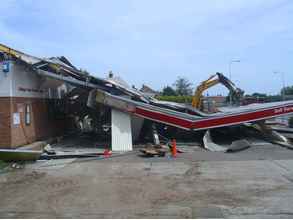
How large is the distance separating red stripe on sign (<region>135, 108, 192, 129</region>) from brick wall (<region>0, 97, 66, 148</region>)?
5026 mm

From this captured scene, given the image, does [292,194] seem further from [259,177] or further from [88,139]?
[88,139]

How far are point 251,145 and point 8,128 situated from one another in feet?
35.5

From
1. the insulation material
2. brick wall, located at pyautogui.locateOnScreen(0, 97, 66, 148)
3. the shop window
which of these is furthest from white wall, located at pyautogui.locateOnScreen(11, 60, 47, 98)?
the insulation material

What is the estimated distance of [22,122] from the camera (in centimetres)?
1471

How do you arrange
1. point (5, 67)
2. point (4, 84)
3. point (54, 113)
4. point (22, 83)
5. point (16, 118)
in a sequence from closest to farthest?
point (5, 67), point (4, 84), point (16, 118), point (22, 83), point (54, 113)

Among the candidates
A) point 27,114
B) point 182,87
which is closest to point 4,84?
point 27,114

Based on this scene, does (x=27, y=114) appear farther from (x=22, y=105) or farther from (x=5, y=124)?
(x=5, y=124)

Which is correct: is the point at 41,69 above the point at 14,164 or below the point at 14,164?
above

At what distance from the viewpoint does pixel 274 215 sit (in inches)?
240

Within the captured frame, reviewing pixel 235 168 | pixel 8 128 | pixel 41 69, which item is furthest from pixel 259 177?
pixel 41 69

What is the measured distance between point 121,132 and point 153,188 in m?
7.44

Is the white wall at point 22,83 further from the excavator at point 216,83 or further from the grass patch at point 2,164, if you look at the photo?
the excavator at point 216,83

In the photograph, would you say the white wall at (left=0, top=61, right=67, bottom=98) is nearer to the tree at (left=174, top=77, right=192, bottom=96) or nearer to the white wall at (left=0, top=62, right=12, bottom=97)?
the white wall at (left=0, top=62, right=12, bottom=97)

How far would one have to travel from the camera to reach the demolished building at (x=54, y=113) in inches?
538
